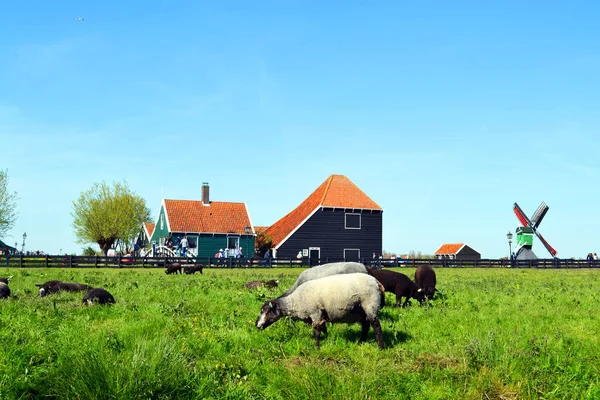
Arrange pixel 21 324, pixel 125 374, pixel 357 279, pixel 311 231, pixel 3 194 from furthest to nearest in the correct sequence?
pixel 3 194, pixel 311 231, pixel 21 324, pixel 357 279, pixel 125 374

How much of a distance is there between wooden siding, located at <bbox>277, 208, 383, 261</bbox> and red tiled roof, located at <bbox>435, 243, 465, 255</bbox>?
149 feet

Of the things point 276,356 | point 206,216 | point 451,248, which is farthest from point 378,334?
point 451,248

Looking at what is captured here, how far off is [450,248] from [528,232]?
948 inches

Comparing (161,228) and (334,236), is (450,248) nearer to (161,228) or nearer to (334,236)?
(334,236)

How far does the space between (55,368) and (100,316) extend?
4.75m

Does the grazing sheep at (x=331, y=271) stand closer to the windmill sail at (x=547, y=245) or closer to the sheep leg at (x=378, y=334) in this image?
the sheep leg at (x=378, y=334)

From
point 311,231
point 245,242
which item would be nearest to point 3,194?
point 245,242

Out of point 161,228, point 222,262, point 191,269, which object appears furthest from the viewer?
point 161,228

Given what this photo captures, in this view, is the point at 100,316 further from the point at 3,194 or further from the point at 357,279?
the point at 3,194

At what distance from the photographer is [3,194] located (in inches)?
2530

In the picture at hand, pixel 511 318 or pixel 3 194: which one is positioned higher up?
pixel 3 194

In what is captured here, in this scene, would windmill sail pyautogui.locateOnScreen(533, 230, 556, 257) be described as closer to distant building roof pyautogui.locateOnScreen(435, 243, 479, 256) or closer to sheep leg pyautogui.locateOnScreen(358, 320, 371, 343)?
distant building roof pyautogui.locateOnScreen(435, 243, 479, 256)

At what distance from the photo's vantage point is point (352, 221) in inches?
2320

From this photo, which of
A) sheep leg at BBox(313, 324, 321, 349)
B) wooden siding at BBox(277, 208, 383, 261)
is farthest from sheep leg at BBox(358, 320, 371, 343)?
wooden siding at BBox(277, 208, 383, 261)
